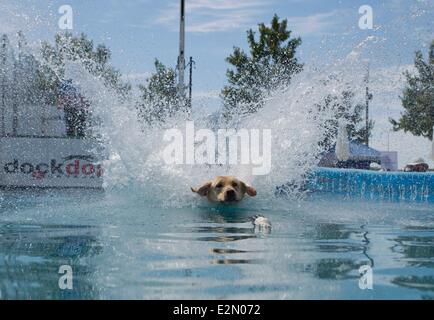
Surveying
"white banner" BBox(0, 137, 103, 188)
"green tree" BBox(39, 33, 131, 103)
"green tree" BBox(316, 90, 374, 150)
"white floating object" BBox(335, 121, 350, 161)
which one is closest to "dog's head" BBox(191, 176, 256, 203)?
"green tree" BBox(316, 90, 374, 150)

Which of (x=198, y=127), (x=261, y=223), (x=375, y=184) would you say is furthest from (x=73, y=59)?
(x=261, y=223)

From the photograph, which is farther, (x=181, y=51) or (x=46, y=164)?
(x=181, y=51)

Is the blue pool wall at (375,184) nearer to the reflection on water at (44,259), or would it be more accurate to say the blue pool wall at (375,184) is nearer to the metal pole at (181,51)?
the metal pole at (181,51)

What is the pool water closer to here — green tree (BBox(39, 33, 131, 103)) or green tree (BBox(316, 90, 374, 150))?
green tree (BBox(316, 90, 374, 150))

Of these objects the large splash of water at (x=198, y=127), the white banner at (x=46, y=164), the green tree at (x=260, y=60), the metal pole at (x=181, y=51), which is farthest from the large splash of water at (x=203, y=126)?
the green tree at (x=260, y=60)

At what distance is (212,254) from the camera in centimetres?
438

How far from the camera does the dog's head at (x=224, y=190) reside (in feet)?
25.8

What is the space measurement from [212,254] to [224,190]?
11.5 ft

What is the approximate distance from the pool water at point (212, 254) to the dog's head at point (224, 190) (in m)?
0.37

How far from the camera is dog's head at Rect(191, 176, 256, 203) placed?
786 cm

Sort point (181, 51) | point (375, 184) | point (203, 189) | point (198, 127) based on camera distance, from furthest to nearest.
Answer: point (181, 51) < point (375, 184) < point (198, 127) < point (203, 189)

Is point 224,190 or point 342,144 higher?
point 342,144

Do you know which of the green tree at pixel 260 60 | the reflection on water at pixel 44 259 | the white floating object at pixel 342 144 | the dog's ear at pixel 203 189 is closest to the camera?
the reflection on water at pixel 44 259

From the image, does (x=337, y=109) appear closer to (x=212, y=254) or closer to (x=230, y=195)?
(x=230, y=195)
